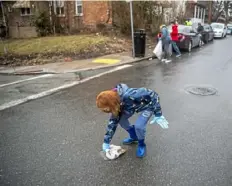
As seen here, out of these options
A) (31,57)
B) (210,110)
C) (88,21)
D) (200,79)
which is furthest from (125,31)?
(210,110)

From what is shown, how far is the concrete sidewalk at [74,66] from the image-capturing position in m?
9.95

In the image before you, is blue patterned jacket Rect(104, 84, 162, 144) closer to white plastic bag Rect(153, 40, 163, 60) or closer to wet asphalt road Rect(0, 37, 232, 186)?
wet asphalt road Rect(0, 37, 232, 186)

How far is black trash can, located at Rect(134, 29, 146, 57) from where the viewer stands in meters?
11.8

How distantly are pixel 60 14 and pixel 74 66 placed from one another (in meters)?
13.5

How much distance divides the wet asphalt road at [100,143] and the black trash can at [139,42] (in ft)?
18.3

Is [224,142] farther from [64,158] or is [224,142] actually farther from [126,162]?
[64,158]

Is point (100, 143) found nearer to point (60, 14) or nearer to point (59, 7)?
point (60, 14)

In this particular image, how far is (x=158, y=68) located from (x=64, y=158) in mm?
7047

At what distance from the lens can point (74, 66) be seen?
10.5 m

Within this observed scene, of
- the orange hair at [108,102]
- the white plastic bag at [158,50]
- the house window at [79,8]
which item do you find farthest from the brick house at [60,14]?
the orange hair at [108,102]

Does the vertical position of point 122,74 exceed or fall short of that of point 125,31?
it falls short

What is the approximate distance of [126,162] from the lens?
343 centimetres

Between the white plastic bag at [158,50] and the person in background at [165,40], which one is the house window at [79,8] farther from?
the white plastic bag at [158,50]

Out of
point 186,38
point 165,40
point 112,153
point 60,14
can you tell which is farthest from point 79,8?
point 112,153
